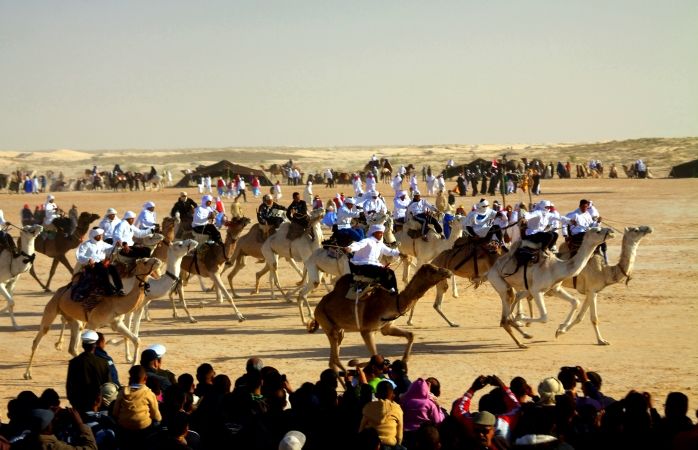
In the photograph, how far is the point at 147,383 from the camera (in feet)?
33.0

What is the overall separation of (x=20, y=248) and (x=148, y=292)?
563 cm

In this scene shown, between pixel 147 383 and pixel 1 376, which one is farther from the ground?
pixel 147 383

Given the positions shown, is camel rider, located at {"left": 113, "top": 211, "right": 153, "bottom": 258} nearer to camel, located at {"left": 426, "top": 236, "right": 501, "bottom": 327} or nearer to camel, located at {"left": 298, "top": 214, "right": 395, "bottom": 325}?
camel, located at {"left": 298, "top": 214, "right": 395, "bottom": 325}

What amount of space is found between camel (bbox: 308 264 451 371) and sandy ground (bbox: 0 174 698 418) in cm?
71

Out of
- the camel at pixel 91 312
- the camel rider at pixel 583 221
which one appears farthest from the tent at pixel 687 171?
the camel at pixel 91 312

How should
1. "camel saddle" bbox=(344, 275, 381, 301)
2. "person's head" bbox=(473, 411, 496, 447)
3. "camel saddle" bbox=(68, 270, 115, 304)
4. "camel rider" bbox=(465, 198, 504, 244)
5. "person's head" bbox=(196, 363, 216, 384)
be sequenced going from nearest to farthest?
"person's head" bbox=(473, 411, 496, 447) → "person's head" bbox=(196, 363, 216, 384) → "camel saddle" bbox=(344, 275, 381, 301) → "camel saddle" bbox=(68, 270, 115, 304) → "camel rider" bbox=(465, 198, 504, 244)

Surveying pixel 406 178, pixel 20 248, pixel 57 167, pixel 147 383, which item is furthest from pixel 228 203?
pixel 57 167

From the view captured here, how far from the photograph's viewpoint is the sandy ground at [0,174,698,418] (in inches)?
575

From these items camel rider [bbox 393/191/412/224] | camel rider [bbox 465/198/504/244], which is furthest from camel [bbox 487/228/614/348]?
camel rider [bbox 393/191/412/224]

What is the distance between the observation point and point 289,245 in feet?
71.3

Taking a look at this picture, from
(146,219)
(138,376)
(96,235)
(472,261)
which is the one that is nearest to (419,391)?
(138,376)

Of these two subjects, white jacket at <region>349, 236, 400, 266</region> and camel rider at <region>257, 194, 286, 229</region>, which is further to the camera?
camel rider at <region>257, 194, 286, 229</region>

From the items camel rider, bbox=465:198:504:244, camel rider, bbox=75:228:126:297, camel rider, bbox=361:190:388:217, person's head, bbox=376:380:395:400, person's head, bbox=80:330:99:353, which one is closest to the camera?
person's head, bbox=376:380:395:400

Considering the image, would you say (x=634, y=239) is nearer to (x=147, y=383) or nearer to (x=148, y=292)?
(x=148, y=292)
